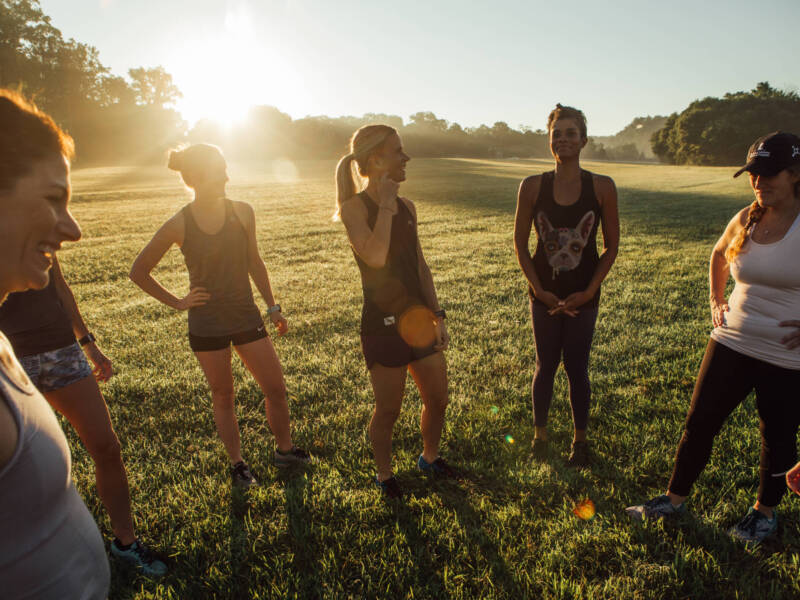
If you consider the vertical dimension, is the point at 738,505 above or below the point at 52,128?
below

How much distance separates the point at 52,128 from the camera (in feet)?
3.88

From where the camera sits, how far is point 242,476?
3502 mm

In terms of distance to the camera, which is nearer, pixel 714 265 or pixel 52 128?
→ pixel 52 128

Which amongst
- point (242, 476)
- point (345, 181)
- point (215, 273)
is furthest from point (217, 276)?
point (242, 476)

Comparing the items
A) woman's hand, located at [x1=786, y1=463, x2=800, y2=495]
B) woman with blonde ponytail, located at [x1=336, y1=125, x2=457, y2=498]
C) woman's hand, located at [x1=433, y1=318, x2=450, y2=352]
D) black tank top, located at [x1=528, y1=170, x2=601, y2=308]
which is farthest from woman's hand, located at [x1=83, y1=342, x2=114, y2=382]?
woman's hand, located at [x1=786, y1=463, x2=800, y2=495]

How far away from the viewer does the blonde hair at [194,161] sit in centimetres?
301

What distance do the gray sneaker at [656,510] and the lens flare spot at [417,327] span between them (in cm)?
182

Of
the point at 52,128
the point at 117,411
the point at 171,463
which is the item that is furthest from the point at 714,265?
the point at 117,411

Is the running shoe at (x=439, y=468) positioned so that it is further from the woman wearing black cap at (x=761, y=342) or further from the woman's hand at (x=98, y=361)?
the woman's hand at (x=98, y=361)

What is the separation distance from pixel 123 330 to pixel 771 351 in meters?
7.96

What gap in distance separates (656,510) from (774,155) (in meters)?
2.31

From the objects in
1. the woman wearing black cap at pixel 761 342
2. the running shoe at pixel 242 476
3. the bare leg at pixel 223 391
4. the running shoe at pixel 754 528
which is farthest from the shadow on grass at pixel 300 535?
the running shoe at pixel 754 528

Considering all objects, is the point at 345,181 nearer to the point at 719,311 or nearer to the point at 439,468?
the point at 439,468

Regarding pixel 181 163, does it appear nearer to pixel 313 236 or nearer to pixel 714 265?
pixel 714 265
